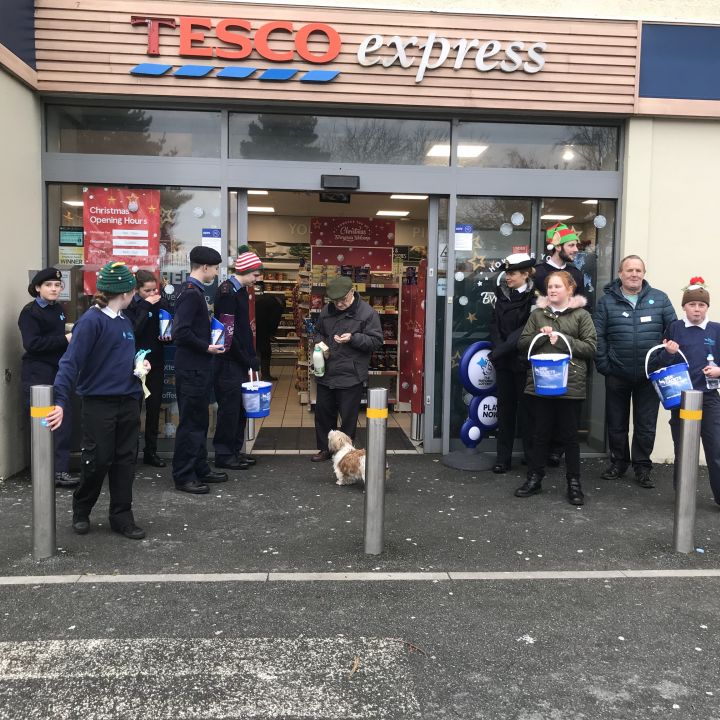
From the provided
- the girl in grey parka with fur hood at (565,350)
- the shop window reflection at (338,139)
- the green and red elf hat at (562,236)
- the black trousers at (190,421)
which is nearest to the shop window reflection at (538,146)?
the shop window reflection at (338,139)

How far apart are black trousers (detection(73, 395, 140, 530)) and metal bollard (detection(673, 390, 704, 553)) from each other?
3.66 metres

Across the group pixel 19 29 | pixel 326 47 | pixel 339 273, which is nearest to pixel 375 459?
pixel 326 47

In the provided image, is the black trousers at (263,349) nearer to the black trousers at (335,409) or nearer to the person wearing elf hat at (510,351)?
the black trousers at (335,409)

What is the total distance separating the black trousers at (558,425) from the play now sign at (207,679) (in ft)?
8.83

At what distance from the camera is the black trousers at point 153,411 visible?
643cm

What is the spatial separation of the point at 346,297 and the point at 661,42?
3992 mm

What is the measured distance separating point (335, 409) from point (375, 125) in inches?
115

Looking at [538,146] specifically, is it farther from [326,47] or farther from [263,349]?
[263,349]

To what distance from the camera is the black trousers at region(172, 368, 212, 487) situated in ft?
18.3

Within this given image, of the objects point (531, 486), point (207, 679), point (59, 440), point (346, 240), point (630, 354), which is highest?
point (346, 240)

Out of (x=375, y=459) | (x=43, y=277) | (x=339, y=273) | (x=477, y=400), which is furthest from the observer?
(x=339, y=273)

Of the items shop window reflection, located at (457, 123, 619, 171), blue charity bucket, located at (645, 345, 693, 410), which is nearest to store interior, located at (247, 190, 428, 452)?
shop window reflection, located at (457, 123, 619, 171)

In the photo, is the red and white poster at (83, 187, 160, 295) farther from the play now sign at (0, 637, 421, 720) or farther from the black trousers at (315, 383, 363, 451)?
the play now sign at (0, 637, 421, 720)

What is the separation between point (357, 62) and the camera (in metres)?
6.54
